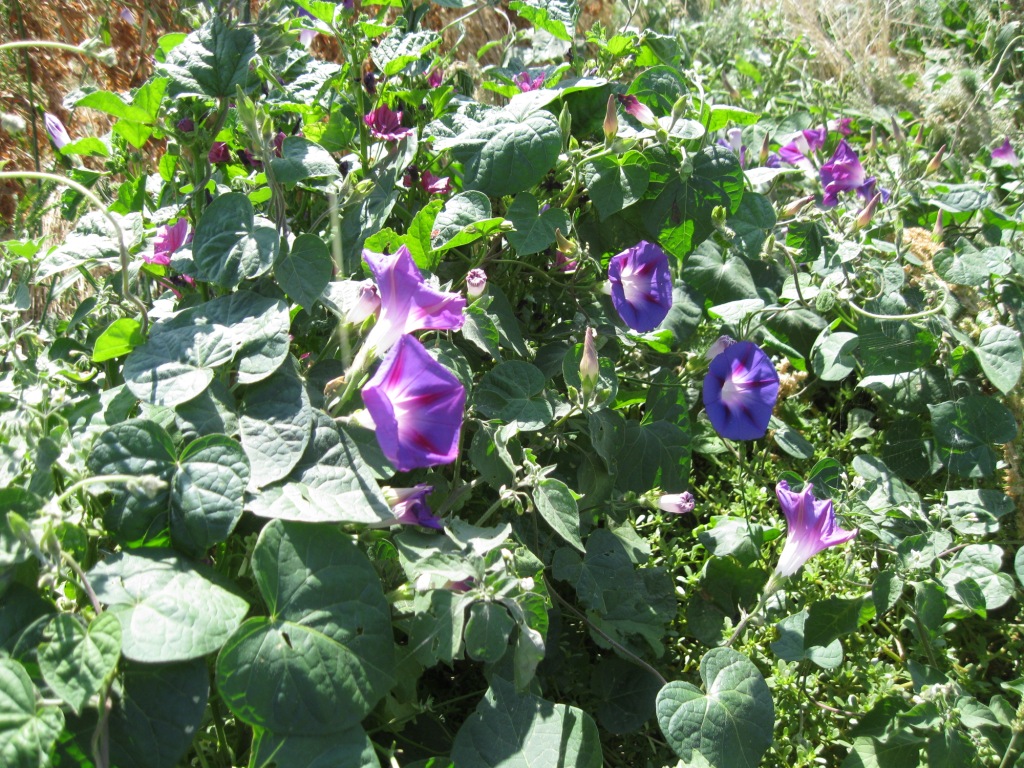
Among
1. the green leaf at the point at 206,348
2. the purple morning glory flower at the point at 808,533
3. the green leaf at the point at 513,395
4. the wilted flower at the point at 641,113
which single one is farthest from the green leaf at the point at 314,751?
the wilted flower at the point at 641,113

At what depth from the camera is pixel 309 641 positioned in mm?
1162

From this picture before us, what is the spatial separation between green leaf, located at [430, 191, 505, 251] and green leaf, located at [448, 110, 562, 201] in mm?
79

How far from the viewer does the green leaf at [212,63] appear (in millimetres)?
1488

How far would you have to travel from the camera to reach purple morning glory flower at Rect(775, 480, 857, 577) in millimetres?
1602

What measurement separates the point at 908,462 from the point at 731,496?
1.53 ft

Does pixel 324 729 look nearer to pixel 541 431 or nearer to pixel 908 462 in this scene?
pixel 541 431

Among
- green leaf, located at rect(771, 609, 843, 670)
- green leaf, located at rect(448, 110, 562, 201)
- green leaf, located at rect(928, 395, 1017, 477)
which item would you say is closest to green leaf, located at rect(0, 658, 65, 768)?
green leaf, located at rect(448, 110, 562, 201)

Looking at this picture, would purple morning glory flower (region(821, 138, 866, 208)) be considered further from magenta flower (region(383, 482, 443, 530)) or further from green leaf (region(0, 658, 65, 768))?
→ green leaf (region(0, 658, 65, 768))

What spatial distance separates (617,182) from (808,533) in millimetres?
819

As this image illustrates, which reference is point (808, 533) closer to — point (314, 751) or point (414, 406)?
point (414, 406)

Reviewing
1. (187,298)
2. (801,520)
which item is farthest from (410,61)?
(801,520)

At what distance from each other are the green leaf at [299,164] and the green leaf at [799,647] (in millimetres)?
1278

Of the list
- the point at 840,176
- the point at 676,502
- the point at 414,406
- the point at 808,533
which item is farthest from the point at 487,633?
the point at 840,176

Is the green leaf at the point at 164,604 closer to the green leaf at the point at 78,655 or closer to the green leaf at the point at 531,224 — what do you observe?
the green leaf at the point at 78,655
